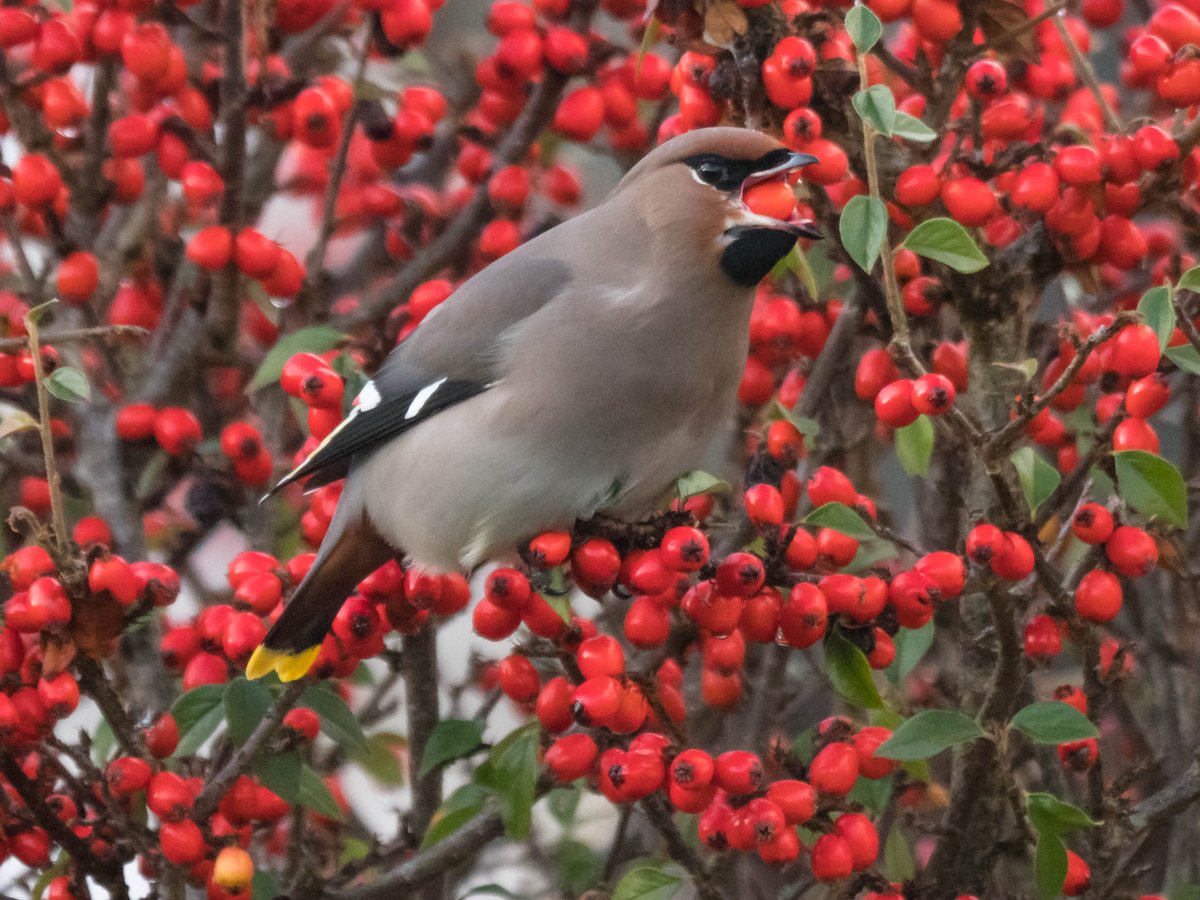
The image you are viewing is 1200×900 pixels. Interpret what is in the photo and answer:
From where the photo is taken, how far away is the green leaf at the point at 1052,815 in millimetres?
1377

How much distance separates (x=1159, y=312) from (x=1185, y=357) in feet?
0.18

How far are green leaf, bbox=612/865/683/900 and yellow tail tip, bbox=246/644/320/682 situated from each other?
1.25 feet

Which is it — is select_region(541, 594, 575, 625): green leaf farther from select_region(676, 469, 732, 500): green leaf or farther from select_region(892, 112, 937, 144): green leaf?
select_region(892, 112, 937, 144): green leaf

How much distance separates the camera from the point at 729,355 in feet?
6.07

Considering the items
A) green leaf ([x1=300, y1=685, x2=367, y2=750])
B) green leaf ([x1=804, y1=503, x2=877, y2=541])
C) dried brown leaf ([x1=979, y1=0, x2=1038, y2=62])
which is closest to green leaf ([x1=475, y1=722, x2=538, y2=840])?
green leaf ([x1=300, y1=685, x2=367, y2=750])

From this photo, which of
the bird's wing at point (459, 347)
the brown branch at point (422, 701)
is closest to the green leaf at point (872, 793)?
the brown branch at point (422, 701)

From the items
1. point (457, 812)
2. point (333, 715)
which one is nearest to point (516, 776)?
point (457, 812)

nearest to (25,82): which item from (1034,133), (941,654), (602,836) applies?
(1034,133)

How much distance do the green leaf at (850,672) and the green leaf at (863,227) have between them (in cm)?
38

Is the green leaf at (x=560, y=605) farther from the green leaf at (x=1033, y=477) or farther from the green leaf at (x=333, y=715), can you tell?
the green leaf at (x=1033, y=477)

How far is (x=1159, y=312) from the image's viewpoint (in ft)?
4.64

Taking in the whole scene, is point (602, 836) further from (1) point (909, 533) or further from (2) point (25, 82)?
(2) point (25, 82)

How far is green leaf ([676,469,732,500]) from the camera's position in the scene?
5.66 ft

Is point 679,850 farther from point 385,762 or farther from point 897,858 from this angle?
point 385,762
